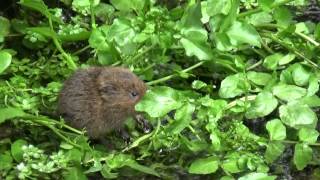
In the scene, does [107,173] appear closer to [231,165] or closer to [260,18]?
[231,165]

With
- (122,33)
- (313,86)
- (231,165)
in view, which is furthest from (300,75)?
(122,33)

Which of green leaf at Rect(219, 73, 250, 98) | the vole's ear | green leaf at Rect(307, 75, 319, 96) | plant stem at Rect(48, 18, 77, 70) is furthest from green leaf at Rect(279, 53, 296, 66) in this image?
plant stem at Rect(48, 18, 77, 70)

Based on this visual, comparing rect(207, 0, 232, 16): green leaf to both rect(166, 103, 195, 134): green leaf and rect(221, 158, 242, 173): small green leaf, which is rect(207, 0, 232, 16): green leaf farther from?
rect(221, 158, 242, 173): small green leaf

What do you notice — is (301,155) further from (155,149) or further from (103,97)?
(103,97)

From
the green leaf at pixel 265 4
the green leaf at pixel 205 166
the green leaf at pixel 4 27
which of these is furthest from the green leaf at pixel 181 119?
the green leaf at pixel 4 27

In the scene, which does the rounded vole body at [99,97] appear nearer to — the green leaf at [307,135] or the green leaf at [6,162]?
the green leaf at [6,162]

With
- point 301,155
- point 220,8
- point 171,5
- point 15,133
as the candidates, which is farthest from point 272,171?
point 171,5
